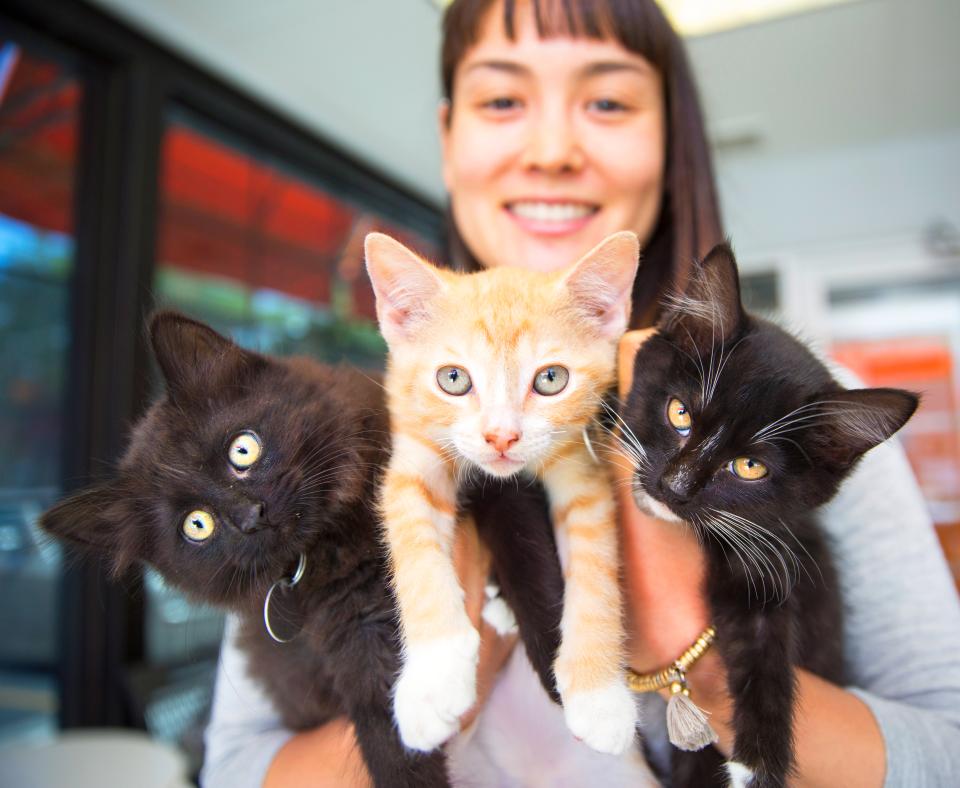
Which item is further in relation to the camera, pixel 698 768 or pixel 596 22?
pixel 596 22

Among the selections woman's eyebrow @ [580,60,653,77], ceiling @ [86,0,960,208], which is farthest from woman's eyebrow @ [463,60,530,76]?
ceiling @ [86,0,960,208]

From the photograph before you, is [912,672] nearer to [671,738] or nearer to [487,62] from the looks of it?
[671,738]

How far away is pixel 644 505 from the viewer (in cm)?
96

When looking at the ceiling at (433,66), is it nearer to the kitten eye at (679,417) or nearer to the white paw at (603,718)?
the kitten eye at (679,417)

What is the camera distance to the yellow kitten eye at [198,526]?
2.82 ft

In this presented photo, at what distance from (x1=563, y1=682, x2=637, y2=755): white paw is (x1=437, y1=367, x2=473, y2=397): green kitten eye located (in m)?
0.43

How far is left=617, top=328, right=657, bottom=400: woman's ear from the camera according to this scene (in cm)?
103

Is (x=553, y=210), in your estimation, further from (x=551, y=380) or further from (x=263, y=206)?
(x=263, y=206)

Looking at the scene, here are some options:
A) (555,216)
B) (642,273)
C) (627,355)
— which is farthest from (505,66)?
(627,355)

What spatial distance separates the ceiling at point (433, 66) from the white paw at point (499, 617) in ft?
6.68

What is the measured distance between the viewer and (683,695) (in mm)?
884

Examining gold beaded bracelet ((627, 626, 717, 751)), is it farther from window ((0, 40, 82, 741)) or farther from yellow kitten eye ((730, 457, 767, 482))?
window ((0, 40, 82, 741))

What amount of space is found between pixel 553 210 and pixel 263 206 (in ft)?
8.99

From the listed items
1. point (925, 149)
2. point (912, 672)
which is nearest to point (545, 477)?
point (912, 672)
